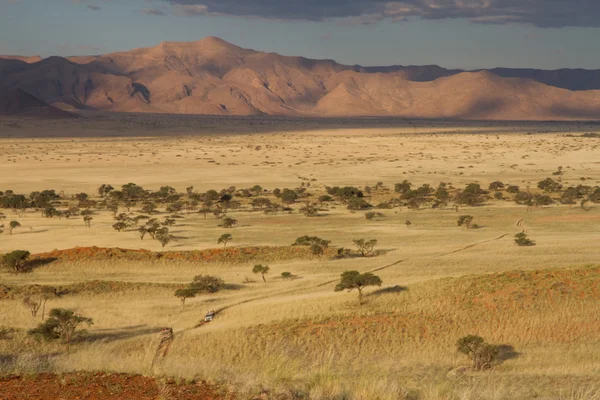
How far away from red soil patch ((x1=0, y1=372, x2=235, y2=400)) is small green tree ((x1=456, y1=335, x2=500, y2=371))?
11882 mm

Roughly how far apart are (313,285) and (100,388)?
20736 mm

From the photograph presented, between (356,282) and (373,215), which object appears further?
(373,215)

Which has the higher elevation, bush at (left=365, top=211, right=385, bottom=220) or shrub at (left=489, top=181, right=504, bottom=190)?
shrub at (left=489, top=181, right=504, bottom=190)

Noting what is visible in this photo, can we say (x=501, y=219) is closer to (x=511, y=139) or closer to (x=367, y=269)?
(x=367, y=269)

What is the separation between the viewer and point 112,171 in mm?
87625

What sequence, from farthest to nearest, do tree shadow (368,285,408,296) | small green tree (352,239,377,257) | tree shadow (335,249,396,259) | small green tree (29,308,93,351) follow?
1. small green tree (352,239,377,257)
2. tree shadow (335,249,396,259)
3. tree shadow (368,285,408,296)
4. small green tree (29,308,93,351)

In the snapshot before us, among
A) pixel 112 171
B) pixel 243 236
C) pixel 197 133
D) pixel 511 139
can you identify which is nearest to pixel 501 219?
pixel 243 236

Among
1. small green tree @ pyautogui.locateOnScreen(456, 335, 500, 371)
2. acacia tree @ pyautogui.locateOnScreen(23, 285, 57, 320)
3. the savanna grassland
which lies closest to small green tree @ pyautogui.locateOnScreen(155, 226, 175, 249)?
the savanna grassland

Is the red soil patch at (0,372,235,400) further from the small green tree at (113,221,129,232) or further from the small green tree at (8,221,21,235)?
the small green tree at (8,221,21,235)

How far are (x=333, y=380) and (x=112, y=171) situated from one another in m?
82.1

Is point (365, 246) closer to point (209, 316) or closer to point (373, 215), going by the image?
point (373, 215)

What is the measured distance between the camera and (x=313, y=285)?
29.9 metres

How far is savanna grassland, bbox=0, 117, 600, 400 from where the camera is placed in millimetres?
12758

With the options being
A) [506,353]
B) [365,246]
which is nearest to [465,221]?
[365,246]
